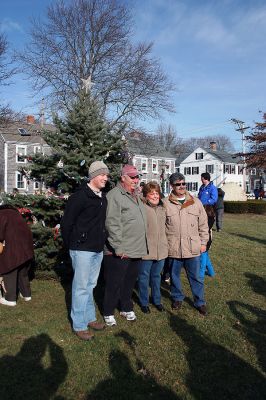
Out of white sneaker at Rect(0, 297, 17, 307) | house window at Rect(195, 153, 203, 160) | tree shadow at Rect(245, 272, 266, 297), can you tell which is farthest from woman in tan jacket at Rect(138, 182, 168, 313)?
house window at Rect(195, 153, 203, 160)

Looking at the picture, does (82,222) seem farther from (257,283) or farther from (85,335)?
(257,283)

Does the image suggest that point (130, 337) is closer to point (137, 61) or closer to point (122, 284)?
point (122, 284)

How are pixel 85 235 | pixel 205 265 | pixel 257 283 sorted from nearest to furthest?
pixel 85 235
pixel 205 265
pixel 257 283

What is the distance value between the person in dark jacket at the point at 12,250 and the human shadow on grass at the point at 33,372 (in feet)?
4.66

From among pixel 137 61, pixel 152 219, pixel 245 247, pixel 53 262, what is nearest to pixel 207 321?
pixel 152 219

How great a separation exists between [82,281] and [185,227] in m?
1.78

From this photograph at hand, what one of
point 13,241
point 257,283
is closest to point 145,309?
point 13,241

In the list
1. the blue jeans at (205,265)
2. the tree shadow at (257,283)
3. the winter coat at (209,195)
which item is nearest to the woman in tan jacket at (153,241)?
the blue jeans at (205,265)

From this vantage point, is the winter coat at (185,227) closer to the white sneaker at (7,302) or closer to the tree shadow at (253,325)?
the tree shadow at (253,325)

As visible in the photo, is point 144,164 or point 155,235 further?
point 144,164

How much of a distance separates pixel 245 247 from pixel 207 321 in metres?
6.82

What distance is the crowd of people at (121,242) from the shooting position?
449 cm

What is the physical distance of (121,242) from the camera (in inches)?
188

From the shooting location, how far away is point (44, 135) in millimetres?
6879
